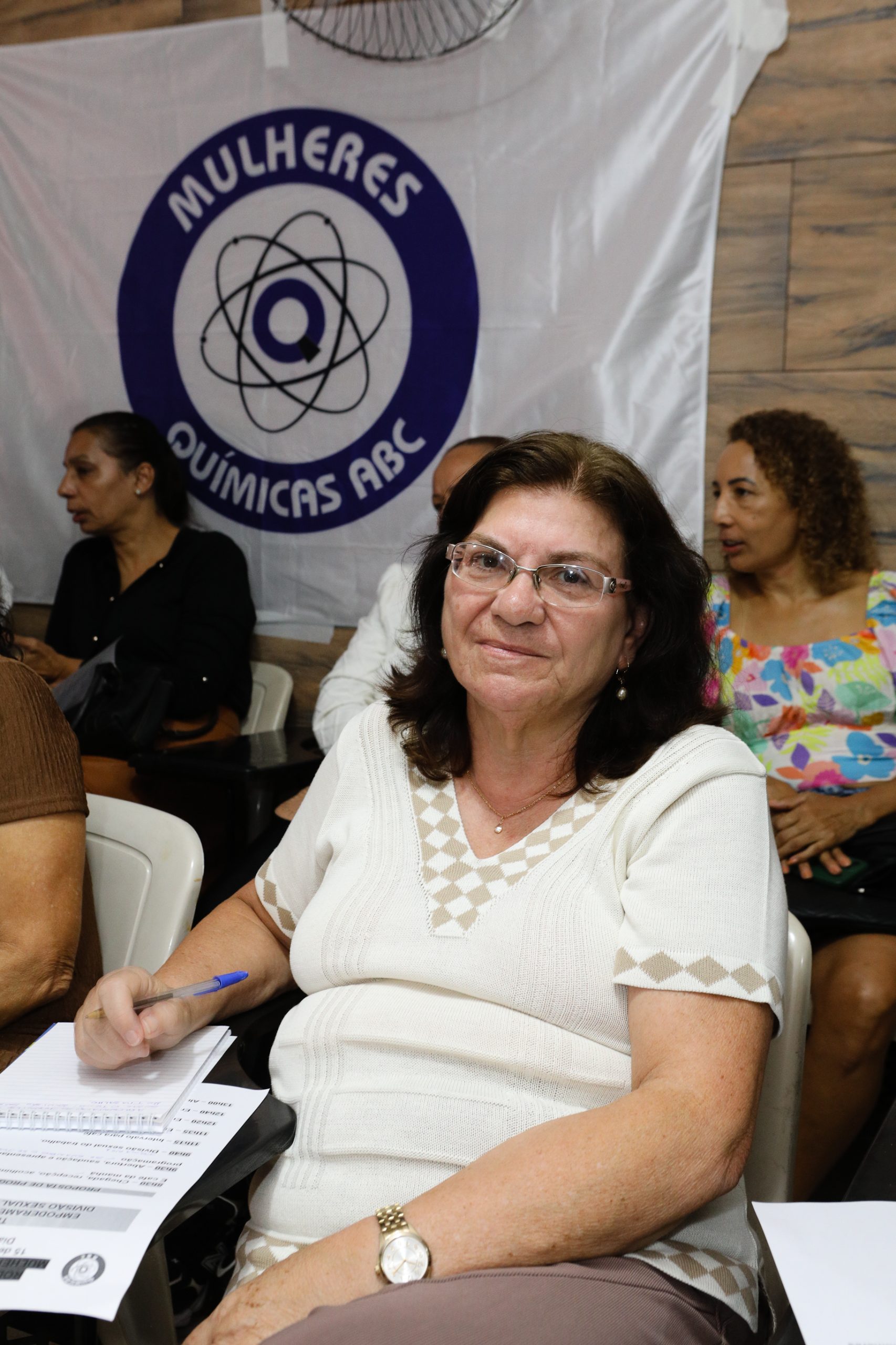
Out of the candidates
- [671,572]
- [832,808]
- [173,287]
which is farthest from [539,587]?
[173,287]

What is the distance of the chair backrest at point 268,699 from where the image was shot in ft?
10.1

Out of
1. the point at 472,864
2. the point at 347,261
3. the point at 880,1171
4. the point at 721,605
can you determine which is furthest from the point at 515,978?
the point at 347,261

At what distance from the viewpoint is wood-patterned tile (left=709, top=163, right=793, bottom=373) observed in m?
2.52

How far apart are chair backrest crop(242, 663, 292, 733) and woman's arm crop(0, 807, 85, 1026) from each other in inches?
65.5

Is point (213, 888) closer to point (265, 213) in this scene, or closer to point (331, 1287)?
point (331, 1287)

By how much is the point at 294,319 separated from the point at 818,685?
1.66 meters

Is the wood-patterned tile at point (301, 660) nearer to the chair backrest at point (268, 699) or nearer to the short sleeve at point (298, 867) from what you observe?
the chair backrest at point (268, 699)

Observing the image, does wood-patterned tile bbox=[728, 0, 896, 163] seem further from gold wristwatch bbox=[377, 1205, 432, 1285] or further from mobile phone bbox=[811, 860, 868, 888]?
gold wristwatch bbox=[377, 1205, 432, 1285]

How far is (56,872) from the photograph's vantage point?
1348 millimetres

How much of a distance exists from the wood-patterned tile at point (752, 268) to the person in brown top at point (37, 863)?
1.82 meters

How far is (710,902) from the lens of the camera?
1.04 meters

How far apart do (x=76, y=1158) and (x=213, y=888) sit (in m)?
1.36

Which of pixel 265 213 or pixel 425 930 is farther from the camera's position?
pixel 265 213

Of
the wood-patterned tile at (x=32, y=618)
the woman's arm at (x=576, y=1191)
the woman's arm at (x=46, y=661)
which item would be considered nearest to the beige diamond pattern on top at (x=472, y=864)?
the woman's arm at (x=576, y=1191)
